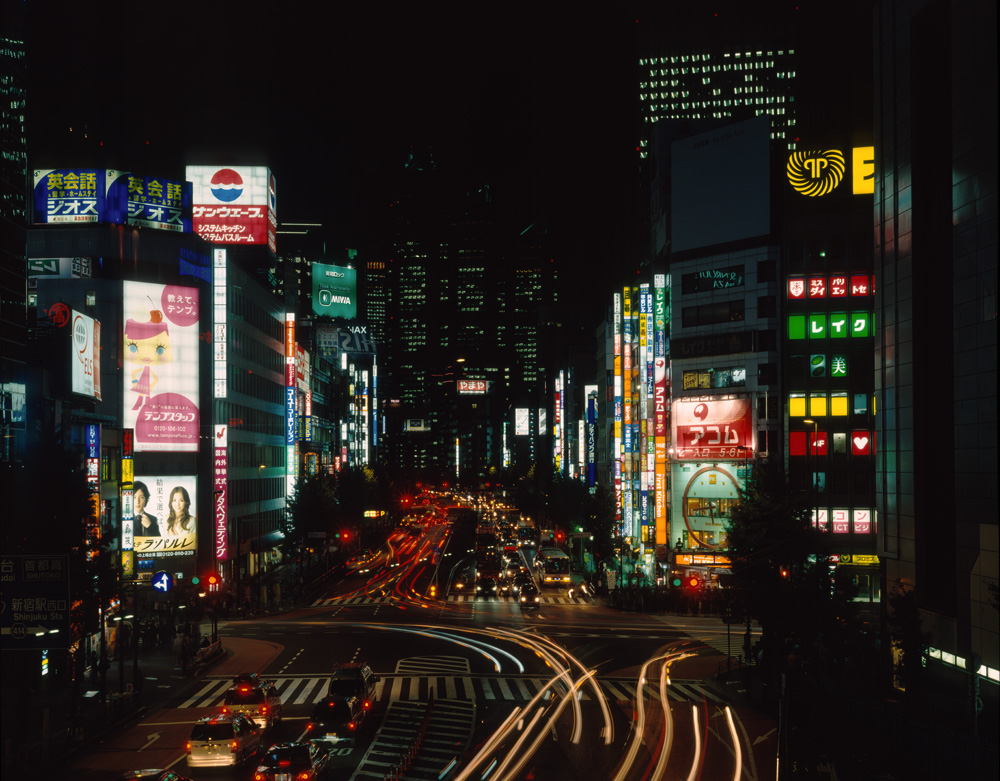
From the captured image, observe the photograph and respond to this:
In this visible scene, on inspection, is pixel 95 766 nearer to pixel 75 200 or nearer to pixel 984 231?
pixel 984 231

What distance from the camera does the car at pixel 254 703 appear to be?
95.3 ft

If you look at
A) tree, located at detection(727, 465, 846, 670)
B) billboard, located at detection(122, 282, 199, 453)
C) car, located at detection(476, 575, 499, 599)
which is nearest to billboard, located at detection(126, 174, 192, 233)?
billboard, located at detection(122, 282, 199, 453)

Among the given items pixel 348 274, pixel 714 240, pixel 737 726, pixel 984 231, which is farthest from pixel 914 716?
pixel 348 274

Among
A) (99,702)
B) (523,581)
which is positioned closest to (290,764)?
(99,702)

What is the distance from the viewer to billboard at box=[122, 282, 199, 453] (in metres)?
68.6

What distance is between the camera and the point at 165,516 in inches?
2776

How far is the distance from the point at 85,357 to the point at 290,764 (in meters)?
31.6

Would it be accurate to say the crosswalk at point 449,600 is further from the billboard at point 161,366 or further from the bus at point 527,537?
the bus at point 527,537

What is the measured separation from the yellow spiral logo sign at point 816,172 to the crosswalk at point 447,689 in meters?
43.3

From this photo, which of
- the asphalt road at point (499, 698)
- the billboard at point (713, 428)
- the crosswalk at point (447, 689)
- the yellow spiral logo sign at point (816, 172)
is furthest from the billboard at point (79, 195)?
the yellow spiral logo sign at point (816, 172)

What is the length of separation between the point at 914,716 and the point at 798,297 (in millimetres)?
47753

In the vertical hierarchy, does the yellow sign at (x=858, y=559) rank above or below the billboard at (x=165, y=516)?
below

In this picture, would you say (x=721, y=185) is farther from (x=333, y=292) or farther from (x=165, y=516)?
(x=333, y=292)

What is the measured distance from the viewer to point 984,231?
30094mm
